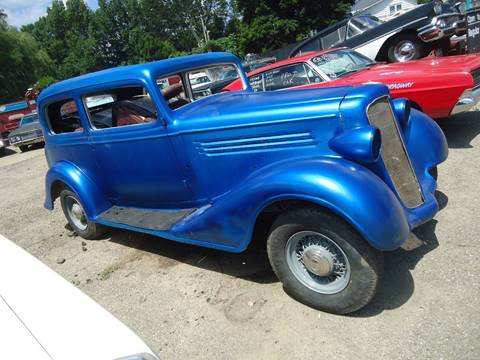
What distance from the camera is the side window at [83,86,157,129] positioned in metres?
3.86

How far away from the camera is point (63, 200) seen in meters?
4.83

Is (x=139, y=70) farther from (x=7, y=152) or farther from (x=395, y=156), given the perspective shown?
(x=7, y=152)

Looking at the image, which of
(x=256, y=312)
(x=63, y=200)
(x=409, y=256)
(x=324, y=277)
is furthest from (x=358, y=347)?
(x=63, y=200)

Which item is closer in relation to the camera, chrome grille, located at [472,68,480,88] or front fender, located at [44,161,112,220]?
front fender, located at [44,161,112,220]

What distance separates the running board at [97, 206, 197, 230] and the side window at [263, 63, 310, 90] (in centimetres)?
323

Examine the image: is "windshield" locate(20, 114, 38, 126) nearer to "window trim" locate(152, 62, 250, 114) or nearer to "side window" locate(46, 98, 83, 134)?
"side window" locate(46, 98, 83, 134)

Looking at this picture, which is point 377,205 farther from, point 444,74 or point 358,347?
point 444,74

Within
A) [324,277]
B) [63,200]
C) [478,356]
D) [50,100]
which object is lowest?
[478,356]

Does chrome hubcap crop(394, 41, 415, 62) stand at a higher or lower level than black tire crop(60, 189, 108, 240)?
higher

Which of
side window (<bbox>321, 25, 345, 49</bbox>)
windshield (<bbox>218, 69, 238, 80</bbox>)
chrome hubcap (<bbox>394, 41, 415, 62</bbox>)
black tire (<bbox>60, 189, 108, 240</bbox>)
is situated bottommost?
black tire (<bbox>60, 189, 108, 240</bbox>)

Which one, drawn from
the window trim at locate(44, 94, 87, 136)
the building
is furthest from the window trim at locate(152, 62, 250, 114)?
the building

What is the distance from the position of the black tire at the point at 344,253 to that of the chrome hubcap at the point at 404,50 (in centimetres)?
720

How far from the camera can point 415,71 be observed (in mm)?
5387

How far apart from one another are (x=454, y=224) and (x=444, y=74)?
2430mm
